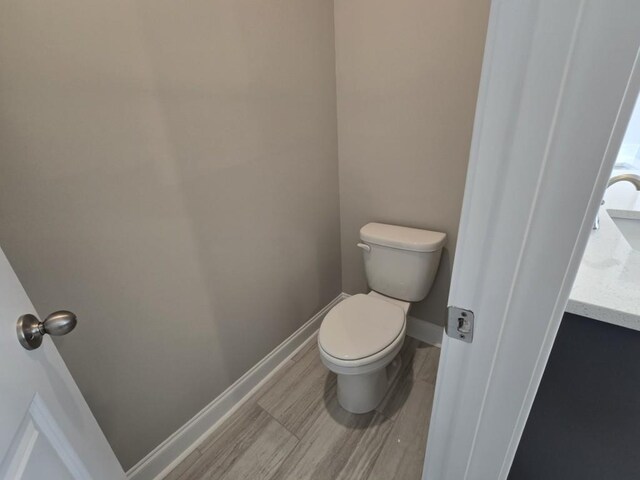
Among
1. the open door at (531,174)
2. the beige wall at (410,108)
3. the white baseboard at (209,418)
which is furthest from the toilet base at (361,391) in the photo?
the open door at (531,174)

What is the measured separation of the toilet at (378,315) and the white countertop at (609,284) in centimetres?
74

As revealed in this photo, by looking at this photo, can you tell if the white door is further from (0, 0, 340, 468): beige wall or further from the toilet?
the toilet

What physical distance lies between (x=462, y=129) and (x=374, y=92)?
476 mm

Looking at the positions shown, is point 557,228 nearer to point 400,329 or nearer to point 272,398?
point 400,329

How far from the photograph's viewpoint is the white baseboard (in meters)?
1.19

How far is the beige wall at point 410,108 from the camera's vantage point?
1.28 metres

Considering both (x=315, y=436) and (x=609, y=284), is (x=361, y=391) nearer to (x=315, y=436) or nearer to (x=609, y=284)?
(x=315, y=436)

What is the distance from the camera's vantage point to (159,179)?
1.03m

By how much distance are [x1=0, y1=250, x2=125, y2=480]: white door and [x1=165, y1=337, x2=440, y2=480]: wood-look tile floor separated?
2.16ft

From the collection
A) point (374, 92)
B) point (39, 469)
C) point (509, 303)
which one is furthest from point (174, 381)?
point (374, 92)

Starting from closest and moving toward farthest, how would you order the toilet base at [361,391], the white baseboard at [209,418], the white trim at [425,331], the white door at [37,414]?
1. the white door at [37,414]
2. the white baseboard at [209,418]
3. the toilet base at [361,391]
4. the white trim at [425,331]

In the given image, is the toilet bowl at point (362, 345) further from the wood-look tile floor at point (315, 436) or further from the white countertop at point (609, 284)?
the white countertop at point (609, 284)

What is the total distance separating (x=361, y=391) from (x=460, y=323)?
1.02m

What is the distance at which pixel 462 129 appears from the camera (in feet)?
4.43
